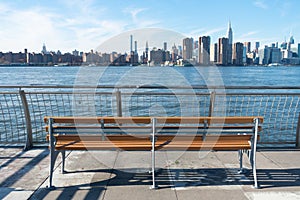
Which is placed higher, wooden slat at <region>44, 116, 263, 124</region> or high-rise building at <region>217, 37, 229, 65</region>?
high-rise building at <region>217, 37, 229, 65</region>

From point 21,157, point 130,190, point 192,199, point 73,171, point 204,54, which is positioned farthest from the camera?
point 204,54

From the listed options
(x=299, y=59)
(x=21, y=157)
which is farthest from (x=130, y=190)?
(x=299, y=59)

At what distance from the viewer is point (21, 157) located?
→ 4.87 m

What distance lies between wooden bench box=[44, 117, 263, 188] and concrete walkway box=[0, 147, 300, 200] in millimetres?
256

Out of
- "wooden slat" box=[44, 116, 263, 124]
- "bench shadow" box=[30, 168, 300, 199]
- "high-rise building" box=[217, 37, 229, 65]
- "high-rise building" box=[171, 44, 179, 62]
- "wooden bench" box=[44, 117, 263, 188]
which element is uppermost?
"high-rise building" box=[217, 37, 229, 65]

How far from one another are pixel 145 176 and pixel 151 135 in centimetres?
74

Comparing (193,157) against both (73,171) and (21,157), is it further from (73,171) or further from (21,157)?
(21,157)

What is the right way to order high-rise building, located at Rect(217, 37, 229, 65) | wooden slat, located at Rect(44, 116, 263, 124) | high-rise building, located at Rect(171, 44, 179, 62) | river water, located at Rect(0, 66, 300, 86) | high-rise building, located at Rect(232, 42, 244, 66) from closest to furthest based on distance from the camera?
1. wooden slat, located at Rect(44, 116, 263, 124)
2. high-rise building, located at Rect(171, 44, 179, 62)
3. river water, located at Rect(0, 66, 300, 86)
4. high-rise building, located at Rect(217, 37, 229, 65)
5. high-rise building, located at Rect(232, 42, 244, 66)

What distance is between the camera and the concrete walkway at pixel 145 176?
3496 mm

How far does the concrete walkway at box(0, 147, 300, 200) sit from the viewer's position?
3.50 metres

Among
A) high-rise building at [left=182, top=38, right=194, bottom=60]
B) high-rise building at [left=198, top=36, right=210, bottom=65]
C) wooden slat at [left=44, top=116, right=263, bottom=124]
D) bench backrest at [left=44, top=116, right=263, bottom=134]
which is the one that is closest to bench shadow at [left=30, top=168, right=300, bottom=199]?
bench backrest at [left=44, top=116, right=263, bottom=134]

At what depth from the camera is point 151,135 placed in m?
3.73

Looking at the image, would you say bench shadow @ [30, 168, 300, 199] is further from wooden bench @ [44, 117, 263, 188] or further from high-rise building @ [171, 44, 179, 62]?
high-rise building @ [171, 44, 179, 62]

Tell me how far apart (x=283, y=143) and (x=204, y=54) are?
10.4 ft
